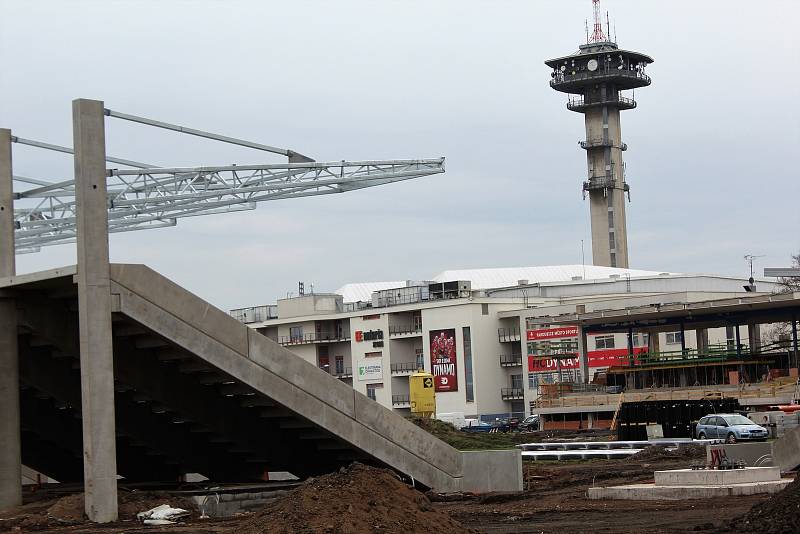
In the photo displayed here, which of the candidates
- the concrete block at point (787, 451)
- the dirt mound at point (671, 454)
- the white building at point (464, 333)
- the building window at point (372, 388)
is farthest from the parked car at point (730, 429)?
the building window at point (372, 388)

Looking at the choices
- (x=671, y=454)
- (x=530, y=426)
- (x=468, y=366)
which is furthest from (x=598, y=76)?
(x=671, y=454)

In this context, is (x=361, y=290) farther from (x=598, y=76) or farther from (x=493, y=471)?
(x=493, y=471)

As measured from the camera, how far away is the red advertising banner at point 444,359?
9838 centimetres

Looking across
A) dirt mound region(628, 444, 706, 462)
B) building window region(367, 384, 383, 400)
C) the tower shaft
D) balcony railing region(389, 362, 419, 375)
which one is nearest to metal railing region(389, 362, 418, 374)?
balcony railing region(389, 362, 419, 375)

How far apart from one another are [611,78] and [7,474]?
10769cm

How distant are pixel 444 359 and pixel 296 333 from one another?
1790 centimetres

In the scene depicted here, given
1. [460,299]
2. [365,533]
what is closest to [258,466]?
[365,533]

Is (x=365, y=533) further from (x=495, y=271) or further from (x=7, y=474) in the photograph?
(x=495, y=271)

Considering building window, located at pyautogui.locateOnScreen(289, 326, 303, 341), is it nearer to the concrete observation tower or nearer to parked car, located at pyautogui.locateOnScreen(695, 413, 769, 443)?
the concrete observation tower

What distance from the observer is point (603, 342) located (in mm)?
95062

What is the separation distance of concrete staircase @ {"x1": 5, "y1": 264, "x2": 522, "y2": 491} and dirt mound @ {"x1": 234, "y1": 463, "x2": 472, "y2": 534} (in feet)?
20.5

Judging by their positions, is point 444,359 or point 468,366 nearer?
point 468,366

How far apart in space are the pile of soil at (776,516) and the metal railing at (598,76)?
367 feet

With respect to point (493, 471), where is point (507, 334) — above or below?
above
